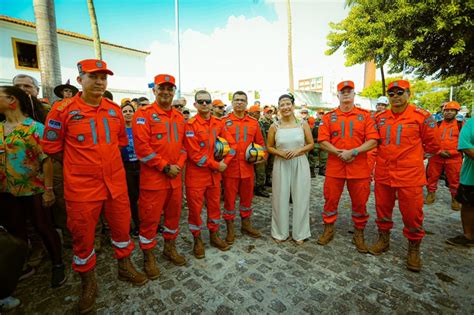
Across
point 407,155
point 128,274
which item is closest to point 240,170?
point 128,274

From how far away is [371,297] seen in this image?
8.64ft

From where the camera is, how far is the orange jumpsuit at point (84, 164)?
7.89ft

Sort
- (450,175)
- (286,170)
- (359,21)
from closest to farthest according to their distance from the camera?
(286,170)
(450,175)
(359,21)

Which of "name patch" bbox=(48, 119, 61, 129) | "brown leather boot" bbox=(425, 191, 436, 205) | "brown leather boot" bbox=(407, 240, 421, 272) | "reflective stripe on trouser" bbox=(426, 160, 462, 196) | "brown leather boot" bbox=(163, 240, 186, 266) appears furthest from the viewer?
"brown leather boot" bbox=(425, 191, 436, 205)

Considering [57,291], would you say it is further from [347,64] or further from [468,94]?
[468,94]

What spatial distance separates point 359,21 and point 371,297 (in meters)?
13.1

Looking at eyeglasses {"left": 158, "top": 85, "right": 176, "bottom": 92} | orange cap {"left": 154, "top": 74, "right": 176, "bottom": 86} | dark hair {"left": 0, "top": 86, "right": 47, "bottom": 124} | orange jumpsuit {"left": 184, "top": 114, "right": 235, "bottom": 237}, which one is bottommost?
orange jumpsuit {"left": 184, "top": 114, "right": 235, "bottom": 237}

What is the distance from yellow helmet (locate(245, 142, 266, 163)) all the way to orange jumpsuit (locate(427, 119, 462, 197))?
4636 mm

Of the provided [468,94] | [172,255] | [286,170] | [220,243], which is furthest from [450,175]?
[468,94]

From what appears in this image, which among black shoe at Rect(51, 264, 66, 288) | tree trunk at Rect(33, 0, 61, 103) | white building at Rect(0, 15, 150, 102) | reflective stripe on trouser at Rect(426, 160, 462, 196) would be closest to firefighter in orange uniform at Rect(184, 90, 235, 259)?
black shoe at Rect(51, 264, 66, 288)

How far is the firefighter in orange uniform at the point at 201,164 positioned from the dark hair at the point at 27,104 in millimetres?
1817

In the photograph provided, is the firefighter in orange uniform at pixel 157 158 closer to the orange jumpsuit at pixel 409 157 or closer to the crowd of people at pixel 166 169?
the crowd of people at pixel 166 169

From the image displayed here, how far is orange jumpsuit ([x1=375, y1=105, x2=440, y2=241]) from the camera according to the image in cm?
315

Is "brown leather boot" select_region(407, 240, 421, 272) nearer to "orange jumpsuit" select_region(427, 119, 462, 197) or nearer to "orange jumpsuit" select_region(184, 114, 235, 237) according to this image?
"orange jumpsuit" select_region(184, 114, 235, 237)
